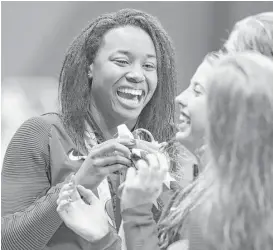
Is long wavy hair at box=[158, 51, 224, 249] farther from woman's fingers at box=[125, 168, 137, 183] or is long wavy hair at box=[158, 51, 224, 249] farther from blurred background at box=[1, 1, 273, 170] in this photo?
blurred background at box=[1, 1, 273, 170]

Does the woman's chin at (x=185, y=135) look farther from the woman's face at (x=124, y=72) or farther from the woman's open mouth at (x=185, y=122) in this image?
the woman's face at (x=124, y=72)

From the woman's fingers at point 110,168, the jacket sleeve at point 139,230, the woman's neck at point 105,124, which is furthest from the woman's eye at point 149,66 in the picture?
the jacket sleeve at point 139,230

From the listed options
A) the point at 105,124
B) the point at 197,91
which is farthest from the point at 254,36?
the point at 105,124

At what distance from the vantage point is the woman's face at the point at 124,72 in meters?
0.98

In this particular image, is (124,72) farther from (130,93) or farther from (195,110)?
(195,110)

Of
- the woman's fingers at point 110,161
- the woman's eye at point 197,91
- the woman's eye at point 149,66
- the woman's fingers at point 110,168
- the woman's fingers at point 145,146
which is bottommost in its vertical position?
the woman's fingers at point 110,168

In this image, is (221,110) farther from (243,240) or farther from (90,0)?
(90,0)

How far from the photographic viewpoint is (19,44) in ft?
4.25

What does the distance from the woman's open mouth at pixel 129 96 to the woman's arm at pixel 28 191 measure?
133 mm

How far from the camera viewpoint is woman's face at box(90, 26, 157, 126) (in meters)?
0.98

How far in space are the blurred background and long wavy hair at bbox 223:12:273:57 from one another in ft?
1.22

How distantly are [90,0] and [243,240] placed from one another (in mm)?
731

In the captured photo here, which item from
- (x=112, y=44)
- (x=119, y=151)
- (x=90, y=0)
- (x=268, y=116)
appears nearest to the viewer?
(x=268, y=116)

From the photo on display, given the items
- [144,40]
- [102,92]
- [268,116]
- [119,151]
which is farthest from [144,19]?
[268,116]
